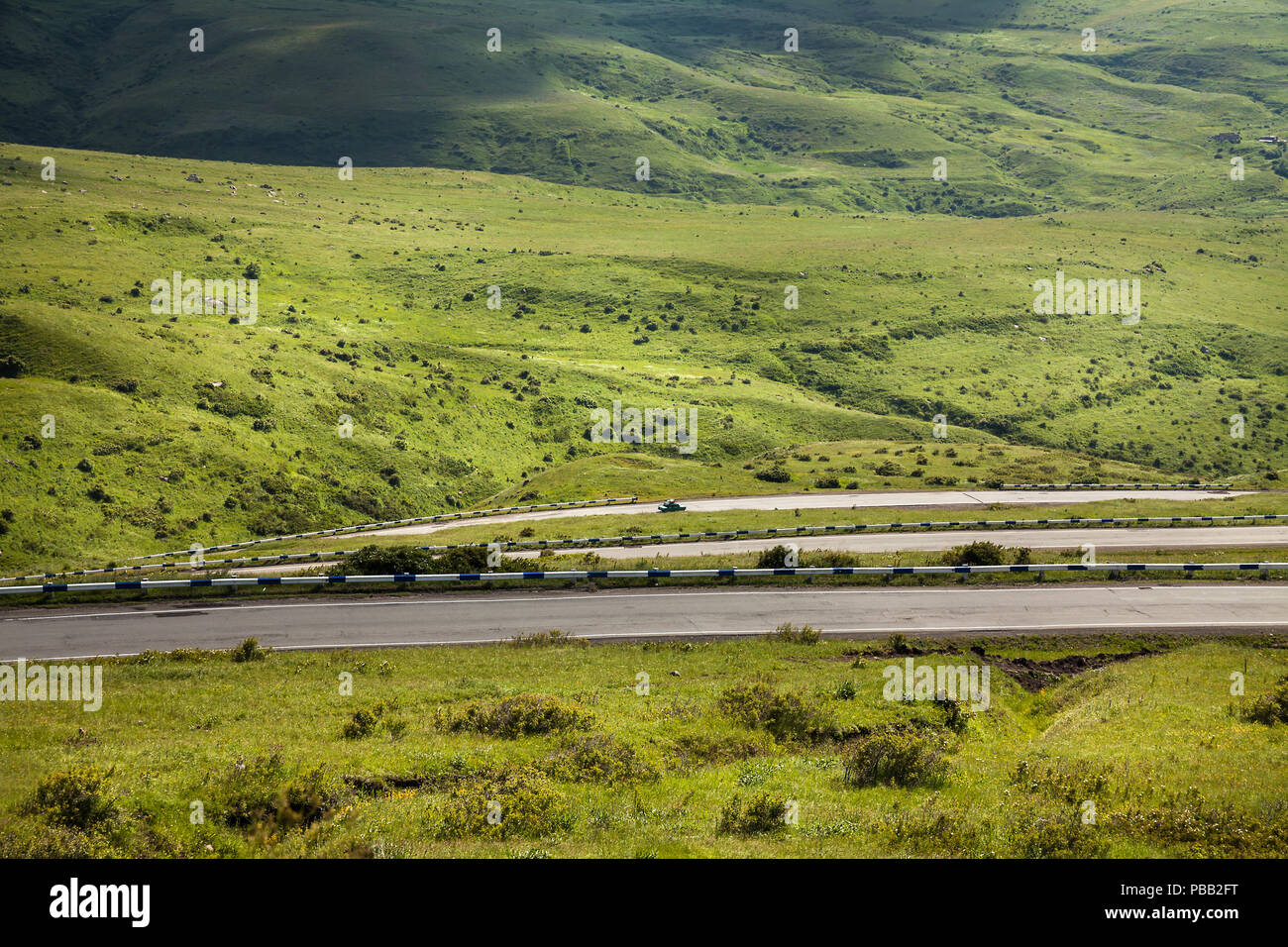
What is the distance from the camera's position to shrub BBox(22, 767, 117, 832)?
43.3 ft

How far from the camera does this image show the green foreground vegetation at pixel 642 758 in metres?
13.6

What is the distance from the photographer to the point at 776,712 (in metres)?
20.8

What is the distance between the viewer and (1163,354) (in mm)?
144125

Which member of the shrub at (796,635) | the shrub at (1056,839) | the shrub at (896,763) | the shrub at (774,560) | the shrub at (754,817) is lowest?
the shrub at (796,635)

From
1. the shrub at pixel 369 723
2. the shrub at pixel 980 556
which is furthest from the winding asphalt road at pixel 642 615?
the shrub at pixel 369 723

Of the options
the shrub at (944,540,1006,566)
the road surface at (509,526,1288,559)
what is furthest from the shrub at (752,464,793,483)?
the shrub at (944,540,1006,566)

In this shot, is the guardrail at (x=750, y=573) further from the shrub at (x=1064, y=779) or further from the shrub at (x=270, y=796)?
the shrub at (x=270, y=796)

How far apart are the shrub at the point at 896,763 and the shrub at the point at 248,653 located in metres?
18.1

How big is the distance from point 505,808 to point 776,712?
8.33 metres

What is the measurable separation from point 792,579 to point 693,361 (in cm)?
10133

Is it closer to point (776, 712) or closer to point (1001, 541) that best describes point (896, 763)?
point (776, 712)

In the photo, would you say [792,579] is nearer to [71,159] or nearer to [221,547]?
[221,547]
